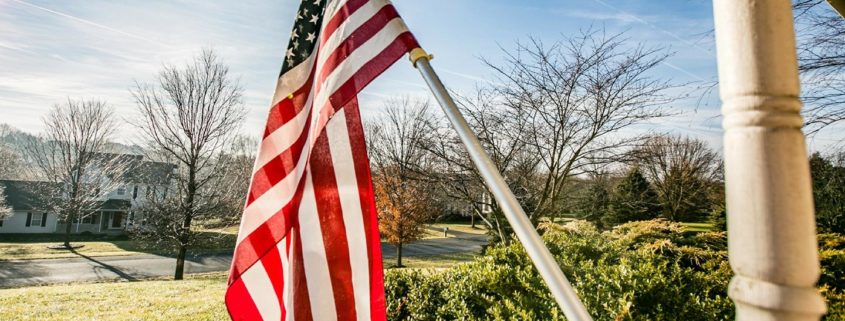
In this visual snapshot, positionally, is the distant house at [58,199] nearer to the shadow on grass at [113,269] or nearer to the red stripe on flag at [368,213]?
the shadow on grass at [113,269]

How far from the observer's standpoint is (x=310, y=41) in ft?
7.54

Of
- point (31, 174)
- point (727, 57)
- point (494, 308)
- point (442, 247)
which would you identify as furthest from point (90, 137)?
point (727, 57)

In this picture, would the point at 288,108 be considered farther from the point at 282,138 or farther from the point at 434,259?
the point at 434,259

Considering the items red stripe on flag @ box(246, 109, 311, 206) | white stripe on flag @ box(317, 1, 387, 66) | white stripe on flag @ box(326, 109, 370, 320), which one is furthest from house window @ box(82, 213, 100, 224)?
white stripe on flag @ box(317, 1, 387, 66)

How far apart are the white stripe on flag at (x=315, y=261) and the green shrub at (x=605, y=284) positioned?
2094mm

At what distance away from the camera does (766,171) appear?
77cm

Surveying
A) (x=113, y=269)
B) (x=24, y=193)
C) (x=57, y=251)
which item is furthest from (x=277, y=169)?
(x=24, y=193)

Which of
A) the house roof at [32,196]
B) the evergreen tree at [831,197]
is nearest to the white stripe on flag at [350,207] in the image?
the evergreen tree at [831,197]

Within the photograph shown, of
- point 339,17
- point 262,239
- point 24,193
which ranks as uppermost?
point 339,17

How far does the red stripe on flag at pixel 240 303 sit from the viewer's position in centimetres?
204

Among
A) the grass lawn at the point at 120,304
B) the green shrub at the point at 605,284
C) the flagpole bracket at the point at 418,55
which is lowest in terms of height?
the grass lawn at the point at 120,304

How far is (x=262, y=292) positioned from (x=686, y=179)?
89.5 ft

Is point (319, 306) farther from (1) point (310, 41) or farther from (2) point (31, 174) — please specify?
(2) point (31, 174)

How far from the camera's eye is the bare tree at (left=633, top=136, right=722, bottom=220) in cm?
2392
